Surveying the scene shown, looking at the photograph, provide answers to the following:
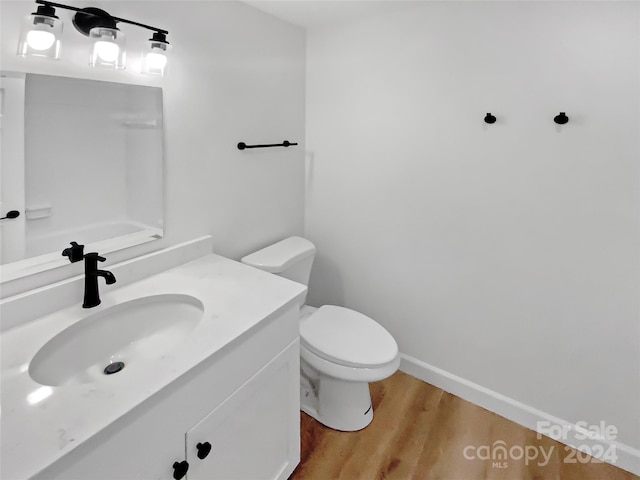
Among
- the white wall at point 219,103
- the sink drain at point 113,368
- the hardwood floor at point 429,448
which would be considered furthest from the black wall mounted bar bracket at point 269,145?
the hardwood floor at point 429,448

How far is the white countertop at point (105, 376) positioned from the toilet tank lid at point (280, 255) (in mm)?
280

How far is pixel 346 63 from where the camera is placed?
2047 millimetres

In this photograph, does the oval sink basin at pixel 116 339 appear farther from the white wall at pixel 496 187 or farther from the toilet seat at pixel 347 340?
the white wall at pixel 496 187

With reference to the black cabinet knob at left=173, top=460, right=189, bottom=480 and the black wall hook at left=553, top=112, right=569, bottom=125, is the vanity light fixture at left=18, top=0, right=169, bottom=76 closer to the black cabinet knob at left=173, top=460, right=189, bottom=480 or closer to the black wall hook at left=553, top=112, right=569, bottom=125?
the black cabinet knob at left=173, top=460, right=189, bottom=480

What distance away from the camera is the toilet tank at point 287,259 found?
181 cm

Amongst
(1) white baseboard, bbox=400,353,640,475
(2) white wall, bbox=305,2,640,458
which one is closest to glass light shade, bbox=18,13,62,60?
(2) white wall, bbox=305,2,640,458

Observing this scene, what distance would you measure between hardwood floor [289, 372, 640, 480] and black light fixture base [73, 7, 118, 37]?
1788 mm

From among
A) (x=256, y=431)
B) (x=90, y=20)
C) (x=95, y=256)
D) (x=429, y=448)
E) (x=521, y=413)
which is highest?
(x=90, y=20)

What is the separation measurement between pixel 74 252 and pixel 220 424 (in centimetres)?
74

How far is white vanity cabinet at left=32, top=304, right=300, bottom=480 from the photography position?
80cm

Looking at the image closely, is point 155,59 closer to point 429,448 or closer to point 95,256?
point 95,256

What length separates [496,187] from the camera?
1.71 m

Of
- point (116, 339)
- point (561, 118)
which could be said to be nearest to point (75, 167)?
point (116, 339)

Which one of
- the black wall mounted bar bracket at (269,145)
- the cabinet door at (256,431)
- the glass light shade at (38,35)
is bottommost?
the cabinet door at (256,431)
